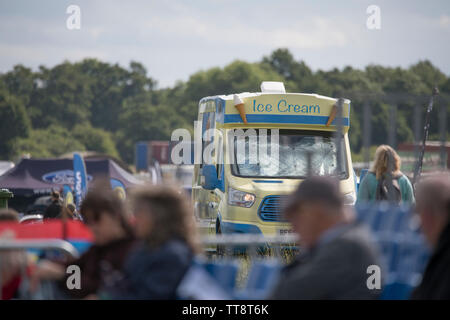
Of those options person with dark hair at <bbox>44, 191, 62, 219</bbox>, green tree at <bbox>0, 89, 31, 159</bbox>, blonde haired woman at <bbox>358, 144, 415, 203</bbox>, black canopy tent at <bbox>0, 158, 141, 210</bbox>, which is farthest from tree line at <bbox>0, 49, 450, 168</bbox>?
blonde haired woman at <bbox>358, 144, 415, 203</bbox>

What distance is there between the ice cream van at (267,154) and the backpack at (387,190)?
11.9 ft

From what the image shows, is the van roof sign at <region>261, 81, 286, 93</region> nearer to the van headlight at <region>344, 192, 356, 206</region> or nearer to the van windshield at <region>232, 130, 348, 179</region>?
the van windshield at <region>232, 130, 348, 179</region>

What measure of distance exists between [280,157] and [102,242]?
802 centimetres

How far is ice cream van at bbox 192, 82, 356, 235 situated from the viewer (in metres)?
12.6

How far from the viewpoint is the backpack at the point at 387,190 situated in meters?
8.59

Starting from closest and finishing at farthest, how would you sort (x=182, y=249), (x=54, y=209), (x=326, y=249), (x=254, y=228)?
(x=326, y=249)
(x=182, y=249)
(x=254, y=228)
(x=54, y=209)

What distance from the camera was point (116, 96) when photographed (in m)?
136

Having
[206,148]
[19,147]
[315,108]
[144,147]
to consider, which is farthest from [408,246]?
Result: [19,147]

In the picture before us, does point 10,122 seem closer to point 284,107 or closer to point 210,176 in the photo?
point 284,107

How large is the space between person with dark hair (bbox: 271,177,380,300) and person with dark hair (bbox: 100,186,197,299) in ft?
1.99

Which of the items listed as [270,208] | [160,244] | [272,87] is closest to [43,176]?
[272,87]

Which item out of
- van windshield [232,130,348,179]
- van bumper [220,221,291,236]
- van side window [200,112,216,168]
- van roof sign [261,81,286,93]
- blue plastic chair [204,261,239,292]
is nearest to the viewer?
blue plastic chair [204,261,239,292]

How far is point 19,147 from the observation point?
10569cm

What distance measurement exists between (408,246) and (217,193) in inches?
328
